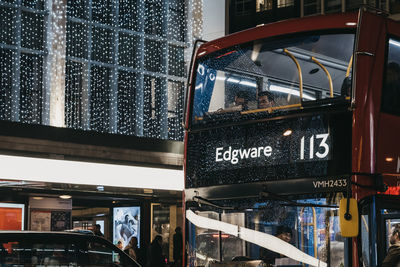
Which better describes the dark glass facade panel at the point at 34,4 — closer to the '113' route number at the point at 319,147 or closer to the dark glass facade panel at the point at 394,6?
the dark glass facade panel at the point at 394,6

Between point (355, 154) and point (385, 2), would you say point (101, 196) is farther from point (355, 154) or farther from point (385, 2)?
point (385, 2)

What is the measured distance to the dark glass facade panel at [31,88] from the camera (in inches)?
766

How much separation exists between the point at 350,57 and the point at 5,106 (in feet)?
45.4

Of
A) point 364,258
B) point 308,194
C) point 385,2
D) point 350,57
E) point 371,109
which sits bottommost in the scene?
point 364,258

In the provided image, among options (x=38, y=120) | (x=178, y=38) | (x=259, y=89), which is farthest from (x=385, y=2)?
(x=259, y=89)

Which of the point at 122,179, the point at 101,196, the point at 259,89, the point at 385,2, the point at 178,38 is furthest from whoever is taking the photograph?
the point at 385,2

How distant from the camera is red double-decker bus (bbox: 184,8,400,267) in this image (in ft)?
21.5

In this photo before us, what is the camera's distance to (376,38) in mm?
6969

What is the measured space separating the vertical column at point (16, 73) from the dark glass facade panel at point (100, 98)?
8.48ft

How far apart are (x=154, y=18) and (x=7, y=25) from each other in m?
5.54

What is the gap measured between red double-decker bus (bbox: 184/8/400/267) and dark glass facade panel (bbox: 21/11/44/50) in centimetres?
1276

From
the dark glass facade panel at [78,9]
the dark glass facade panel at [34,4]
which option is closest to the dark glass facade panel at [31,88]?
the dark glass facade panel at [34,4]

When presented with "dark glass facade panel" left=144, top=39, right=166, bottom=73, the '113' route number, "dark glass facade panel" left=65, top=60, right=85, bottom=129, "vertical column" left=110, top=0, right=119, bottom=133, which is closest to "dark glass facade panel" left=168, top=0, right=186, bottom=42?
"dark glass facade panel" left=144, top=39, right=166, bottom=73

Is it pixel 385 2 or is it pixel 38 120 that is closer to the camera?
pixel 38 120
